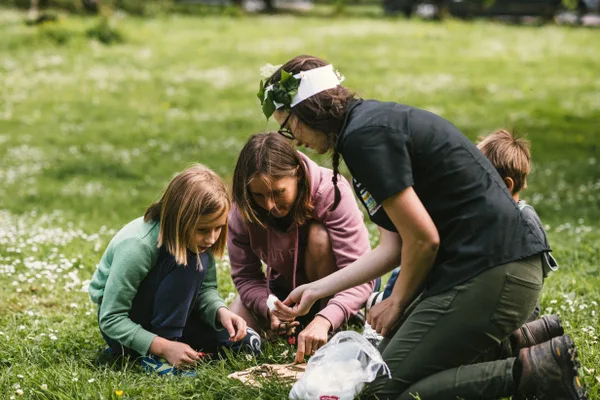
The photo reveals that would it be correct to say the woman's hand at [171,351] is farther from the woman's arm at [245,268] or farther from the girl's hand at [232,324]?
the woman's arm at [245,268]

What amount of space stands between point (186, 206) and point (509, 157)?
5.32 ft

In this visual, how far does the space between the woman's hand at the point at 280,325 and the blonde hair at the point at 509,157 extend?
4.26 ft

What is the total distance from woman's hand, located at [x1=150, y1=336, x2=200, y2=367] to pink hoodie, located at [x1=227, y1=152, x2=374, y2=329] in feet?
2.00

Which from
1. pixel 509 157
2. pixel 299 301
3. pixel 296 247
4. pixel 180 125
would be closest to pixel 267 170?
pixel 296 247

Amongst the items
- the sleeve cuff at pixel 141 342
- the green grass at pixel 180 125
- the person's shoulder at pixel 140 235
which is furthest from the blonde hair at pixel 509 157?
the sleeve cuff at pixel 141 342

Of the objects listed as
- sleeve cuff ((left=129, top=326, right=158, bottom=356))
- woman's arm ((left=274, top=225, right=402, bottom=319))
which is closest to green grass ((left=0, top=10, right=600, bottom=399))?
sleeve cuff ((left=129, top=326, right=158, bottom=356))

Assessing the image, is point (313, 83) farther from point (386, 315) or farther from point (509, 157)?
point (509, 157)

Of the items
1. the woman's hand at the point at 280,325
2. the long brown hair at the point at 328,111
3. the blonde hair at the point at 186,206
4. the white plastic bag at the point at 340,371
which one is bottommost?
the woman's hand at the point at 280,325

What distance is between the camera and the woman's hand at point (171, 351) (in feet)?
12.8

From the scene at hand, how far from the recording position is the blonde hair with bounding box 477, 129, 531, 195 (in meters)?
4.13

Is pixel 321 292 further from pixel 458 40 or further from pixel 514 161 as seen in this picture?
pixel 458 40

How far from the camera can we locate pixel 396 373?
336 cm

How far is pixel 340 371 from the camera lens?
3.44m

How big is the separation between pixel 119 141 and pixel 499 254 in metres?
9.73
